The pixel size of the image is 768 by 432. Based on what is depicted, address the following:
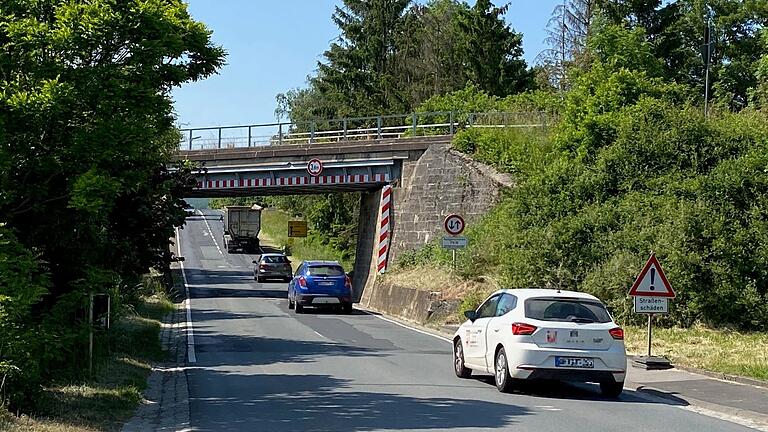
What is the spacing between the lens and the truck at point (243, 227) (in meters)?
81.1

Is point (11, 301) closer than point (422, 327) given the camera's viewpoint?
Yes

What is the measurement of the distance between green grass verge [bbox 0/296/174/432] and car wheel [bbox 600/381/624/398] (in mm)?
6437

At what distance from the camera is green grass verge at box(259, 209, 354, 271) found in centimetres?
7238

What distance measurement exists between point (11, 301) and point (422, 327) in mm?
19979

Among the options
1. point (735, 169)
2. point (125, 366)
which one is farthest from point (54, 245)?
point (735, 169)

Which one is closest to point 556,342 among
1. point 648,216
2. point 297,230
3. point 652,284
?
point 652,284

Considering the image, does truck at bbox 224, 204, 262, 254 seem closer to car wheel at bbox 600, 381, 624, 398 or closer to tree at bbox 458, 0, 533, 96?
tree at bbox 458, 0, 533, 96

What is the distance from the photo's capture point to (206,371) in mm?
17781

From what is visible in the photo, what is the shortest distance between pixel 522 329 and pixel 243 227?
7012cm

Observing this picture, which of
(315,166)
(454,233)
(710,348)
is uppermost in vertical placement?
(315,166)

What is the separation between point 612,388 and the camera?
14555 millimetres

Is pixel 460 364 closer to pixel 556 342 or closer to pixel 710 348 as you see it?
pixel 556 342

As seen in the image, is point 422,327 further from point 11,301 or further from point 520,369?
point 11,301

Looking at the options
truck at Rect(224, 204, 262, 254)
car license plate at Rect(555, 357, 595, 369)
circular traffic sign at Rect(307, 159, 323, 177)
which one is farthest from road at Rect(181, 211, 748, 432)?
truck at Rect(224, 204, 262, 254)
